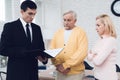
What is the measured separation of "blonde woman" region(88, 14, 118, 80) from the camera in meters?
2.31

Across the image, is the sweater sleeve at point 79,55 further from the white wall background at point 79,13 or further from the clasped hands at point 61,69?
the white wall background at point 79,13

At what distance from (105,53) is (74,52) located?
44 cm

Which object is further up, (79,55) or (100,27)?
(100,27)

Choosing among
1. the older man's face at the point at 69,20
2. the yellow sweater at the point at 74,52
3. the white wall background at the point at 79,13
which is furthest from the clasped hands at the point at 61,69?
the white wall background at the point at 79,13

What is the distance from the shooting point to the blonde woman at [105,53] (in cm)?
231

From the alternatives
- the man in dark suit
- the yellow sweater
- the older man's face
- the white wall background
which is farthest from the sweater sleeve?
the white wall background

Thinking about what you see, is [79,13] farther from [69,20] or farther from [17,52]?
[17,52]

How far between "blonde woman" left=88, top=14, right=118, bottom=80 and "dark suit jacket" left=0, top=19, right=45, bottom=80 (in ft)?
1.93

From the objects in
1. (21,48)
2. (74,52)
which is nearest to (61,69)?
(74,52)

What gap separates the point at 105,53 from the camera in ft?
7.54

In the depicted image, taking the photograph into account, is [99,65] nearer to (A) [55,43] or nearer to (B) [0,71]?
(A) [55,43]

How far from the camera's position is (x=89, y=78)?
312cm

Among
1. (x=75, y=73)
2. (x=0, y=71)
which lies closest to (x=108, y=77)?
(x=75, y=73)

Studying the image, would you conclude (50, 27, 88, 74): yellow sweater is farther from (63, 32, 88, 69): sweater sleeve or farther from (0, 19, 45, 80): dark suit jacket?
(0, 19, 45, 80): dark suit jacket
